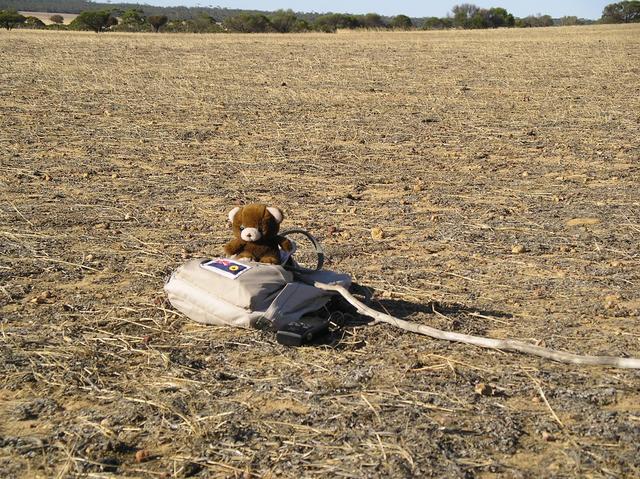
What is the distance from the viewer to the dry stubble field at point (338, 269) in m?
3.13

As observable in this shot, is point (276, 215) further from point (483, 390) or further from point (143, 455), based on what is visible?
point (143, 455)

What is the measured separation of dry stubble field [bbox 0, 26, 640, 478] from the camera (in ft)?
10.3

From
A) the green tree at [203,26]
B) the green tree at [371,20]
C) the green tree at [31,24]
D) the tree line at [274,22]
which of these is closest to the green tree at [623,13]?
the tree line at [274,22]

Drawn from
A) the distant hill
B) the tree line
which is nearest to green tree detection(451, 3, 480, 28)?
the tree line

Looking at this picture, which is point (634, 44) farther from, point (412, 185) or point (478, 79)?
point (412, 185)

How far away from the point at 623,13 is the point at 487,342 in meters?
49.7

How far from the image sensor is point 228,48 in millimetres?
23656

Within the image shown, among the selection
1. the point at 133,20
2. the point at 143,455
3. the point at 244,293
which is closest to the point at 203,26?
the point at 133,20

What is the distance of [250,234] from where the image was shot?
170 inches

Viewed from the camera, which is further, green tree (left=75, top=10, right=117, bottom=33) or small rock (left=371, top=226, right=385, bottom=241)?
green tree (left=75, top=10, right=117, bottom=33)

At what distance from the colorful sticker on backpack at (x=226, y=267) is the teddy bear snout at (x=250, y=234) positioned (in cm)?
14

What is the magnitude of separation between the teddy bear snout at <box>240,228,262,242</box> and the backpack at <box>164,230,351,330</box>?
12 centimetres

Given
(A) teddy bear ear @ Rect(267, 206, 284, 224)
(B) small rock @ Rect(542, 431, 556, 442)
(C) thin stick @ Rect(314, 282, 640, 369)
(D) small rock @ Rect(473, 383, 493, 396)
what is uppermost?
(A) teddy bear ear @ Rect(267, 206, 284, 224)

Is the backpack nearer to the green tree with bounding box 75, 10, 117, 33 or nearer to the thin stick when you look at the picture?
the thin stick
